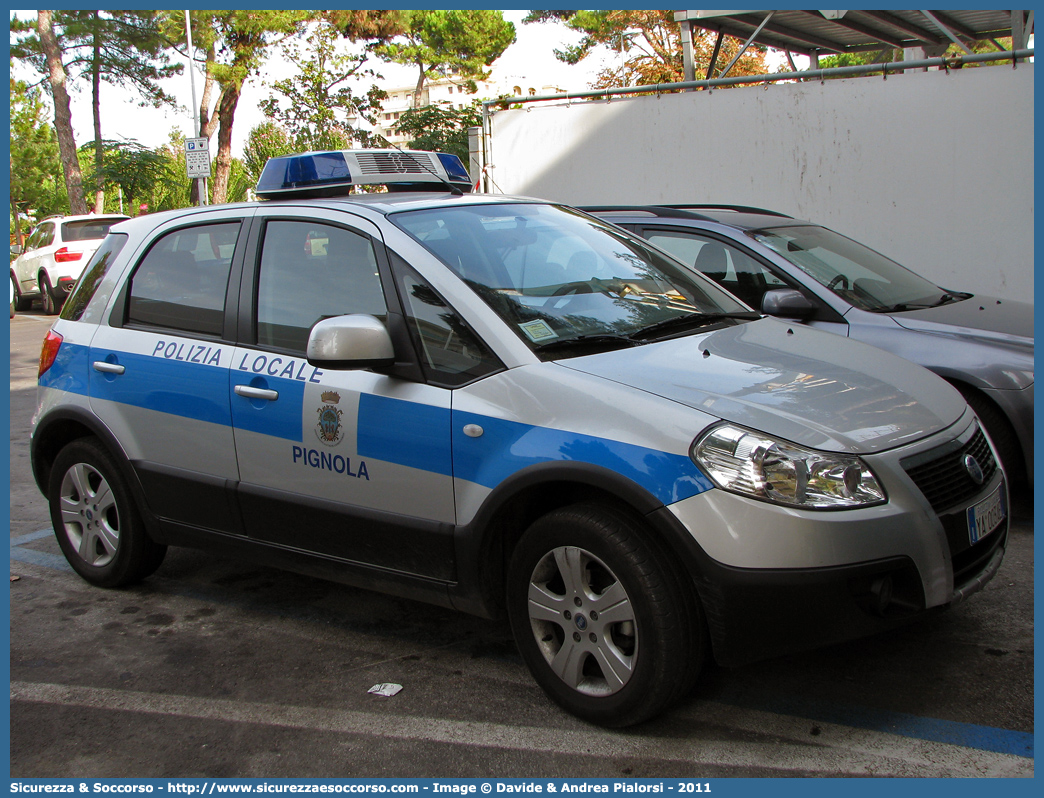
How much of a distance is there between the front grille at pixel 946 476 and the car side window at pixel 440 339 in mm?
1330

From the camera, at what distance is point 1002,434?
4.79 m

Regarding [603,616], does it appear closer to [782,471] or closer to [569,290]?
[782,471]

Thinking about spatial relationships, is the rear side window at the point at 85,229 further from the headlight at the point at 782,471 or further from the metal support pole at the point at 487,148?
the headlight at the point at 782,471

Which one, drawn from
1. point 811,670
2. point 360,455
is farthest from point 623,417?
point 811,670

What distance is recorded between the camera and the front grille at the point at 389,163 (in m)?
4.54

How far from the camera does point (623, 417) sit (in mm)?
2904

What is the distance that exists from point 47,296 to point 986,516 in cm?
1881

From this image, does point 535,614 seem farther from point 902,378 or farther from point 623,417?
point 902,378

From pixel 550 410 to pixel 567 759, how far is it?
1.05 m

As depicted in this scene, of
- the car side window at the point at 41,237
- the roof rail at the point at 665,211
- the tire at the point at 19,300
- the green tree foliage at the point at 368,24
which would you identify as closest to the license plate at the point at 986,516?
the roof rail at the point at 665,211

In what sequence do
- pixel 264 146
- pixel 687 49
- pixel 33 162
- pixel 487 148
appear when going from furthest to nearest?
pixel 33 162
pixel 264 146
pixel 487 148
pixel 687 49

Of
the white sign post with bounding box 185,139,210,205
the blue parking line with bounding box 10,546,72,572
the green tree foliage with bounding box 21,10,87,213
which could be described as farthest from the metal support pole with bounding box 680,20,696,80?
the green tree foliage with bounding box 21,10,87,213

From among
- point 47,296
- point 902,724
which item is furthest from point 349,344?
point 47,296

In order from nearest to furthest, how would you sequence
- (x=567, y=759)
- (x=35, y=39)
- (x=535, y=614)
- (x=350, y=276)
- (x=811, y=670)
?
1. (x=567, y=759)
2. (x=535, y=614)
3. (x=811, y=670)
4. (x=350, y=276)
5. (x=35, y=39)
